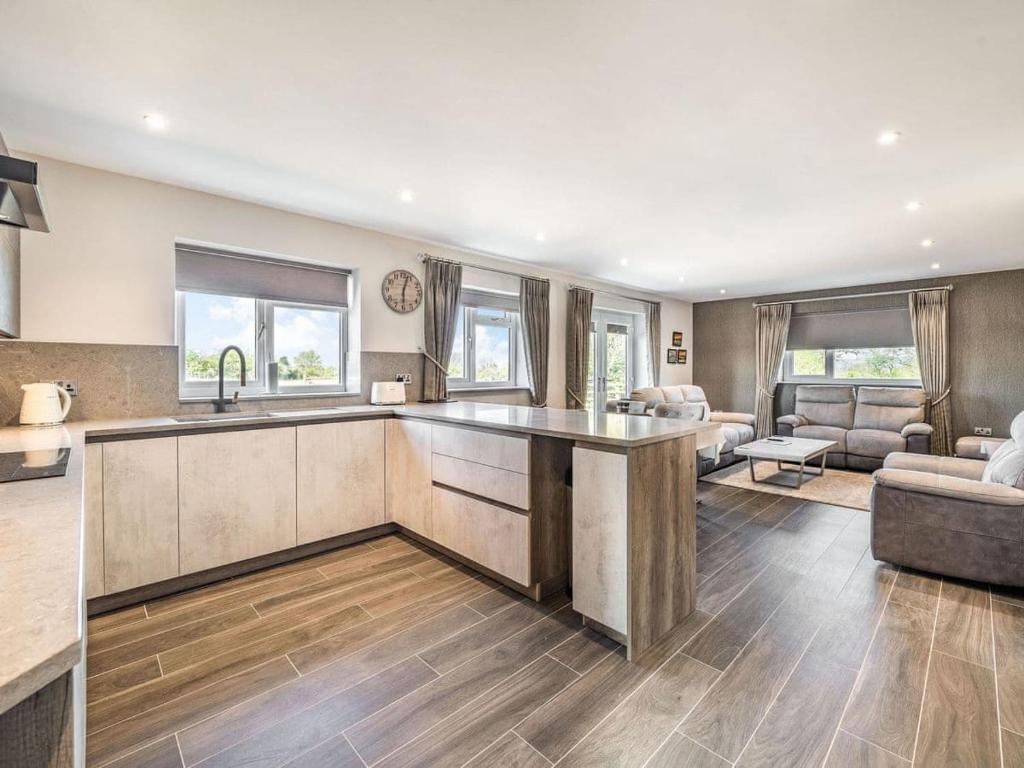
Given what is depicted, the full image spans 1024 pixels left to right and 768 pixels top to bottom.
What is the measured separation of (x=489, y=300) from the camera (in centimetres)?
495

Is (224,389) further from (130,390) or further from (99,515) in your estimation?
(99,515)

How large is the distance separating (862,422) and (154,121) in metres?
7.62

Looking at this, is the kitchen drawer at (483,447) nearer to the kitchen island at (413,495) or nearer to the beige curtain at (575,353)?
the kitchen island at (413,495)

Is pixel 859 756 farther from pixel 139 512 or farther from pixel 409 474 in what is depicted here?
pixel 139 512

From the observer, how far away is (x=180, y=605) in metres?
2.45

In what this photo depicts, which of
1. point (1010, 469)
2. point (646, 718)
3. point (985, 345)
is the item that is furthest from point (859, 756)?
point (985, 345)

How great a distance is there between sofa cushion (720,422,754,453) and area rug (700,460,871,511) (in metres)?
0.28

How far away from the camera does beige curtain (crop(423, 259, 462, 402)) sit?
422cm

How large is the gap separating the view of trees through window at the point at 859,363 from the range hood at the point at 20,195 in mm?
8214

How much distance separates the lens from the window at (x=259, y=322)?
317 centimetres

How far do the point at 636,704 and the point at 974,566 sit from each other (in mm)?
2263

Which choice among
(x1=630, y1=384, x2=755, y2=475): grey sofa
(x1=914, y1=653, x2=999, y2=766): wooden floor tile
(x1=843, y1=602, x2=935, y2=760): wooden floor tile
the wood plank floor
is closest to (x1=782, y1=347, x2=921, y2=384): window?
(x1=630, y1=384, x2=755, y2=475): grey sofa

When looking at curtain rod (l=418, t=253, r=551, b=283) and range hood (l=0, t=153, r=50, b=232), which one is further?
curtain rod (l=418, t=253, r=551, b=283)

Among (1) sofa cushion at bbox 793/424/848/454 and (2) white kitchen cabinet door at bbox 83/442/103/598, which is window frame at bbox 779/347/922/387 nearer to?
(1) sofa cushion at bbox 793/424/848/454
